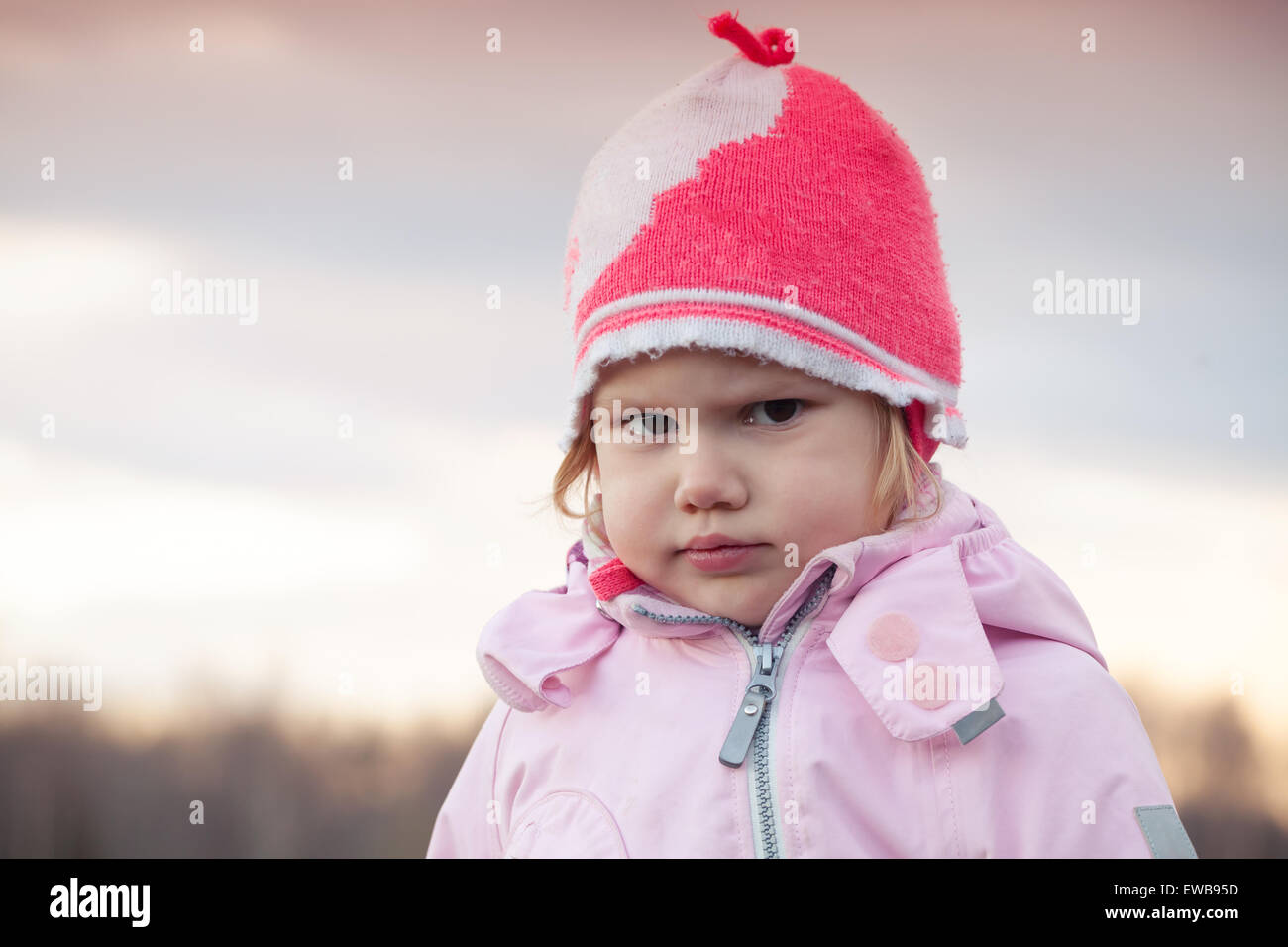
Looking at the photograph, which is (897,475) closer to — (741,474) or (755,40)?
(741,474)

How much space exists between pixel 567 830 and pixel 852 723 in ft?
1.37

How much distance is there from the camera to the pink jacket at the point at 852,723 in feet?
4.58

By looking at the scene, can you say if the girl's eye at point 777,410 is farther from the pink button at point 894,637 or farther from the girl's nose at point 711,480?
the pink button at point 894,637

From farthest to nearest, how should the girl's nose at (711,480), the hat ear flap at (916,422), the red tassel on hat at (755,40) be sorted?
the red tassel on hat at (755,40) → the hat ear flap at (916,422) → the girl's nose at (711,480)

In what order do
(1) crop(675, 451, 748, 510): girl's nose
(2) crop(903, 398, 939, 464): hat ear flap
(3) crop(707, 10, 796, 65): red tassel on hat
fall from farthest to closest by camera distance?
(3) crop(707, 10, 796, 65): red tassel on hat
(2) crop(903, 398, 939, 464): hat ear flap
(1) crop(675, 451, 748, 510): girl's nose

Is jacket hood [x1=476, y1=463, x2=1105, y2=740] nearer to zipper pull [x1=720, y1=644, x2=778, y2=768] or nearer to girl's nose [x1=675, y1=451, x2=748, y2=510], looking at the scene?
zipper pull [x1=720, y1=644, x2=778, y2=768]

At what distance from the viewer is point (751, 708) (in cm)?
151

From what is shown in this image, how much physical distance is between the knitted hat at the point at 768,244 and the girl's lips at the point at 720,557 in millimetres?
260

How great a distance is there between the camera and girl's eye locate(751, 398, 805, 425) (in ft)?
5.14

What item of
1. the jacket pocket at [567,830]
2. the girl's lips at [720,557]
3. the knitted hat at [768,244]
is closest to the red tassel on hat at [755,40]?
the knitted hat at [768,244]

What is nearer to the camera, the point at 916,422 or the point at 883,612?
the point at 883,612

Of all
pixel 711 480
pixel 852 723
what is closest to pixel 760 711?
pixel 852 723

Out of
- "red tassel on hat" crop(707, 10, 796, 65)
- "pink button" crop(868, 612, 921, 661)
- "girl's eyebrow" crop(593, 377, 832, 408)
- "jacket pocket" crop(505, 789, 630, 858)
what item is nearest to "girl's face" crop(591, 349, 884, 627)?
"girl's eyebrow" crop(593, 377, 832, 408)

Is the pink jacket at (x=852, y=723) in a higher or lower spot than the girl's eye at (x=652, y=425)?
lower
